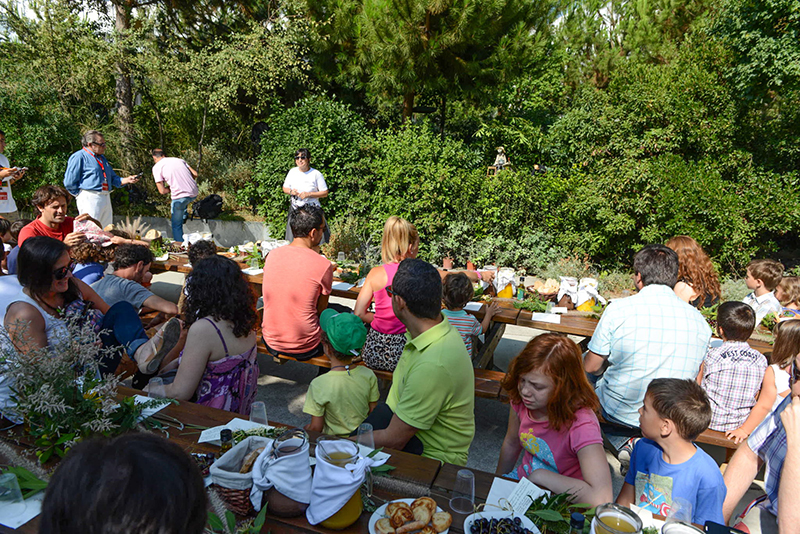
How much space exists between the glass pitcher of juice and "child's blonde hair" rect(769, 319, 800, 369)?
259 centimetres

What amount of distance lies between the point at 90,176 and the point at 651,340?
21.0 ft

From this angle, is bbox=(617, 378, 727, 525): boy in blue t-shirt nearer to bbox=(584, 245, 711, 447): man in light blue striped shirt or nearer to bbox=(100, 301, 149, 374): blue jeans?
bbox=(584, 245, 711, 447): man in light blue striped shirt

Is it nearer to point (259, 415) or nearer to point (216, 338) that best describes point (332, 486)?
point (259, 415)

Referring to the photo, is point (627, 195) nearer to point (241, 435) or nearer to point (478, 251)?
point (478, 251)

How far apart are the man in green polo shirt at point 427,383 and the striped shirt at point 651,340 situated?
1170mm

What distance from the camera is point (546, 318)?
13.8ft

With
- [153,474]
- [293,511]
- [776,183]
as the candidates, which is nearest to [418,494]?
[293,511]

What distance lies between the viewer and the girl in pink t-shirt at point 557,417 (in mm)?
1895

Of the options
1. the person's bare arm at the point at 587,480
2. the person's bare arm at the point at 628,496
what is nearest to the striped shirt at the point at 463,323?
the person's bare arm at the point at 628,496

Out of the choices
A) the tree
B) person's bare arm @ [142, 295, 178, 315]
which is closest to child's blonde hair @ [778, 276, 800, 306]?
person's bare arm @ [142, 295, 178, 315]

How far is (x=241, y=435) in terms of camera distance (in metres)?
1.90

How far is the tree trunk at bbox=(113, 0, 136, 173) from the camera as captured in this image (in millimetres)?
10070

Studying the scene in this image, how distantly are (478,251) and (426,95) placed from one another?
13.4 ft

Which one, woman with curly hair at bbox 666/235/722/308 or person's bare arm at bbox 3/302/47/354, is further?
woman with curly hair at bbox 666/235/722/308
